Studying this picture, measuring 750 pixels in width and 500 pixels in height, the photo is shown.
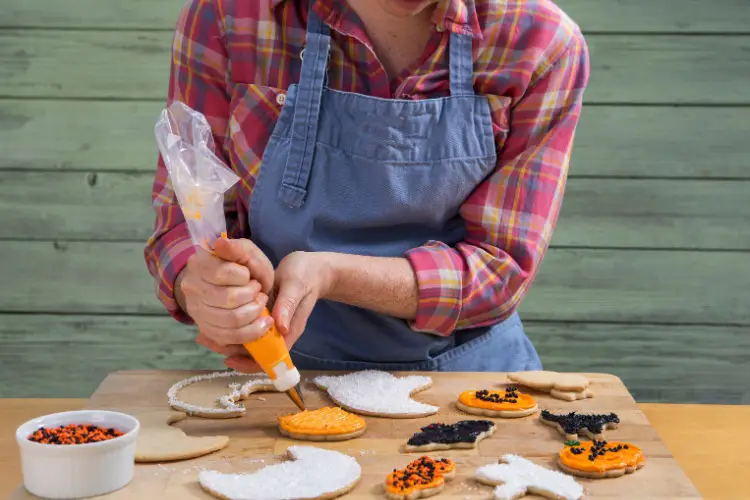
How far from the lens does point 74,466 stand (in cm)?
95

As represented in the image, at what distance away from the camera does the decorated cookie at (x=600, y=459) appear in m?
1.04

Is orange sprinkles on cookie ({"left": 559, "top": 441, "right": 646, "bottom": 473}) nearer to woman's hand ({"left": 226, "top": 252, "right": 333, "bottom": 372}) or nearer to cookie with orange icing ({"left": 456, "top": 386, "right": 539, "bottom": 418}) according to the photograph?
cookie with orange icing ({"left": 456, "top": 386, "right": 539, "bottom": 418})

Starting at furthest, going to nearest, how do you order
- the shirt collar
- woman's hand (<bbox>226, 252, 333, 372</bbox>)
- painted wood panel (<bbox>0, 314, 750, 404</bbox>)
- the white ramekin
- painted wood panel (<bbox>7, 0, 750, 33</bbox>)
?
painted wood panel (<bbox>0, 314, 750, 404</bbox>)
painted wood panel (<bbox>7, 0, 750, 33</bbox>)
the shirt collar
woman's hand (<bbox>226, 252, 333, 372</bbox>)
the white ramekin

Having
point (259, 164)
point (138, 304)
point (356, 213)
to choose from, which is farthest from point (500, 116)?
point (138, 304)

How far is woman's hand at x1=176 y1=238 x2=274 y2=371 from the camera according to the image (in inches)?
45.3

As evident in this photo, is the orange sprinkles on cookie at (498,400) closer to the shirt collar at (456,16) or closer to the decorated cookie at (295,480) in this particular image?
the decorated cookie at (295,480)

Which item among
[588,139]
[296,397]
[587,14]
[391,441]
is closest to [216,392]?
[296,397]

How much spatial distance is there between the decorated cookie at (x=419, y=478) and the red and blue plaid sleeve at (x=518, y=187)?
0.38m

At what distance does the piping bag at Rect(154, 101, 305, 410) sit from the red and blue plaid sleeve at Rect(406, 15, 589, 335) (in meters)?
0.30

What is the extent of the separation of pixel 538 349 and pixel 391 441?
4.10 feet

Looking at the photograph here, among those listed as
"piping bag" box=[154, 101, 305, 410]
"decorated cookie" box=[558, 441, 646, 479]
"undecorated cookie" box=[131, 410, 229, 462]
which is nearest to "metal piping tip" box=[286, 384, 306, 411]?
"piping bag" box=[154, 101, 305, 410]

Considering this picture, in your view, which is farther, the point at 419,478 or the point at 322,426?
the point at 322,426

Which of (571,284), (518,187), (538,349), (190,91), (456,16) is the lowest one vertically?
(538,349)

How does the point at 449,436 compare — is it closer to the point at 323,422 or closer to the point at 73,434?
the point at 323,422
